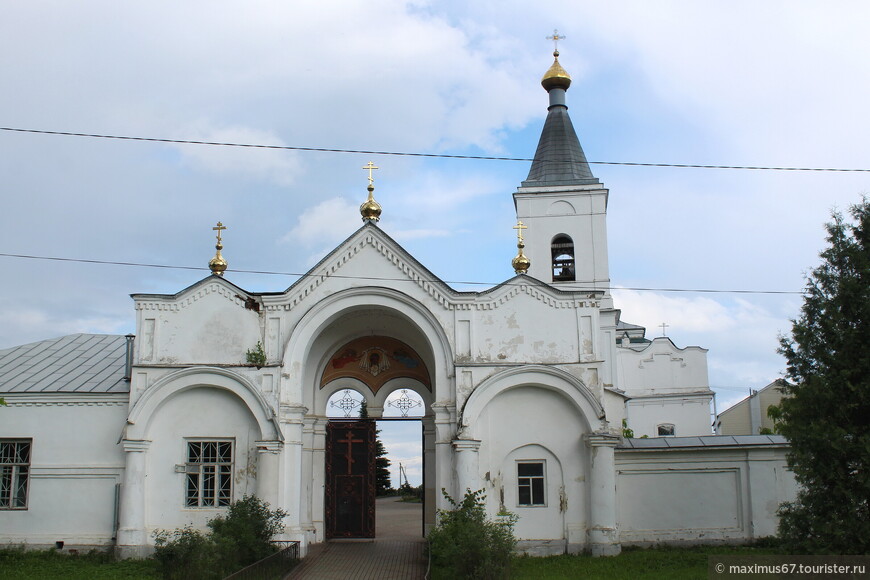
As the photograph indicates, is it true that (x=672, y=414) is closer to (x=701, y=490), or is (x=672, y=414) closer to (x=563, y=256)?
(x=563, y=256)

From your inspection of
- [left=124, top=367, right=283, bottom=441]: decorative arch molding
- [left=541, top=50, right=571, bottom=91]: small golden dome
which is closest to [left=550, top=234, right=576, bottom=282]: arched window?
[left=541, top=50, right=571, bottom=91]: small golden dome

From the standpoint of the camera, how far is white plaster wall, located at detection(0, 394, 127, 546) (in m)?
18.8

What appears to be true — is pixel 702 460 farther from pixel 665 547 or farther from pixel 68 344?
pixel 68 344

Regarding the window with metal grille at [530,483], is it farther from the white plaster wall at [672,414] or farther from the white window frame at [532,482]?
the white plaster wall at [672,414]

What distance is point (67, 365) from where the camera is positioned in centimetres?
2138

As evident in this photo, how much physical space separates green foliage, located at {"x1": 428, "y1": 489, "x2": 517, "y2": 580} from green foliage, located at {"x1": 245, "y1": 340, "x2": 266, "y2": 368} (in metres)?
5.77

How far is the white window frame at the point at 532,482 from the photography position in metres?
18.4

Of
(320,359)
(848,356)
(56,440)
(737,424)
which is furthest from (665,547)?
(737,424)

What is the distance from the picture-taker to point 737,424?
149 feet

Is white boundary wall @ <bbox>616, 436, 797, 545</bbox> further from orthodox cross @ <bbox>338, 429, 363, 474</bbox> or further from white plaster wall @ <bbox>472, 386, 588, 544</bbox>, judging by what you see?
A: orthodox cross @ <bbox>338, 429, 363, 474</bbox>

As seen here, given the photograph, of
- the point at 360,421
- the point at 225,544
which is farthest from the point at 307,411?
the point at 225,544

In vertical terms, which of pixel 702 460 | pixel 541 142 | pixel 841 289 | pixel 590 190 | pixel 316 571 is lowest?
pixel 316 571

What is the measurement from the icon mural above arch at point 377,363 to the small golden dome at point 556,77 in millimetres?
15632

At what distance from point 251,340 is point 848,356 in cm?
1198
